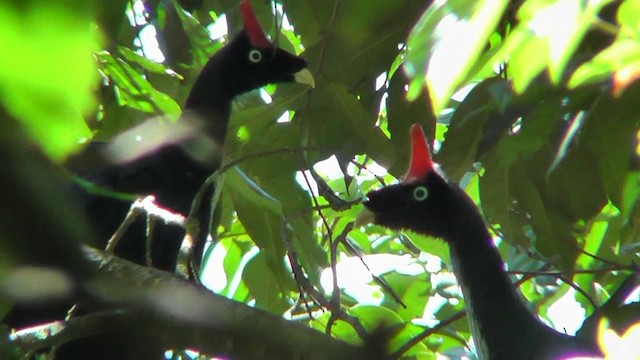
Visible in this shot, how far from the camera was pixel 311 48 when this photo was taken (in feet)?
11.0

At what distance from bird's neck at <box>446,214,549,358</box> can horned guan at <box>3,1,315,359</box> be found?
1.02 meters

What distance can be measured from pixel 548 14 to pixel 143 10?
120 inches

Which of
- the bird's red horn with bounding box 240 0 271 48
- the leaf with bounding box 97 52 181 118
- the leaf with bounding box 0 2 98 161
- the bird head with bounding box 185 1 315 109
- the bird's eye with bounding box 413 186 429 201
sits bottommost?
the leaf with bounding box 0 2 98 161

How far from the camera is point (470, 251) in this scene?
3775 millimetres

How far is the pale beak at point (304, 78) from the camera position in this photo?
3.32 meters

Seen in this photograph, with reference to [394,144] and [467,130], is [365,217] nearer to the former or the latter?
[394,144]

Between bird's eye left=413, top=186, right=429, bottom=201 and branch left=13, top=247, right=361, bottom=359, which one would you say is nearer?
branch left=13, top=247, right=361, bottom=359

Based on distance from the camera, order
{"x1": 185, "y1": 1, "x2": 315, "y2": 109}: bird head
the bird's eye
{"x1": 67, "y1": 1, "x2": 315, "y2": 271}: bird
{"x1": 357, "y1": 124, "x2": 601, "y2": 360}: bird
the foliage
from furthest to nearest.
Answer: {"x1": 185, "y1": 1, "x2": 315, "y2": 109}: bird head
the bird's eye
{"x1": 67, "y1": 1, "x2": 315, "y2": 271}: bird
{"x1": 357, "y1": 124, "x2": 601, "y2": 360}: bird
the foliage

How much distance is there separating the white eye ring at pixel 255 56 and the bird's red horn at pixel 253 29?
0.14ft

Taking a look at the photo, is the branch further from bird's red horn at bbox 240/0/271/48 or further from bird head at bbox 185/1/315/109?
bird's red horn at bbox 240/0/271/48

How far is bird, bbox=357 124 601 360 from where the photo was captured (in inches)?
128

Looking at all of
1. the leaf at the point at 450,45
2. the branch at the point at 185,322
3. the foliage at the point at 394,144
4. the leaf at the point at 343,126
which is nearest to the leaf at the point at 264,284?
the foliage at the point at 394,144

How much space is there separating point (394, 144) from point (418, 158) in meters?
0.39

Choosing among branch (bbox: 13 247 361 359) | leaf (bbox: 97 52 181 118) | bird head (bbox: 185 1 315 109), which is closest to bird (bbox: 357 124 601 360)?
bird head (bbox: 185 1 315 109)
